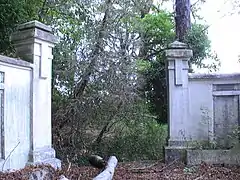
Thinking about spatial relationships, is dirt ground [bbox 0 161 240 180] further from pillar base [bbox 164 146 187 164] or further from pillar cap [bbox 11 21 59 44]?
pillar cap [bbox 11 21 59 44]

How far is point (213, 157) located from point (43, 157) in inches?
124

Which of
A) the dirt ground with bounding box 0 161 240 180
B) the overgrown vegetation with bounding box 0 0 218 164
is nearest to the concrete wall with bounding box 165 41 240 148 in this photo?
the dirt ground with bounding box 0 161 240 180

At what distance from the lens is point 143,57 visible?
9250 mm

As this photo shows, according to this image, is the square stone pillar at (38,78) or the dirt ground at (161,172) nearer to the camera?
the square stone pillar at (38,78)

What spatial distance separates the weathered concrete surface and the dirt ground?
14 cm

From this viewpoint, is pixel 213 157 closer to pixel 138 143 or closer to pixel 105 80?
pixel 138 143

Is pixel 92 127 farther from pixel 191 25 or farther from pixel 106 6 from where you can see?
pixel 191 25

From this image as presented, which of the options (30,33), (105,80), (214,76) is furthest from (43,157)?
(214,76)

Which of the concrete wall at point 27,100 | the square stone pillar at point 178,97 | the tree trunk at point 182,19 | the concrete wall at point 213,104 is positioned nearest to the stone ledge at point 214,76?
the concrete wall at point 213,104

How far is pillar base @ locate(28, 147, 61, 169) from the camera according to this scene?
5379mm

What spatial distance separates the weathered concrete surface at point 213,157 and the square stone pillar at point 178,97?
0.41m

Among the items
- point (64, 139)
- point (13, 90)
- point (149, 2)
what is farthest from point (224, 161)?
point (149, 2)

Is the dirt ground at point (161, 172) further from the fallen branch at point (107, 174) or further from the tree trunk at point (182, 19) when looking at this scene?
the tree trunk at point (182, 19)

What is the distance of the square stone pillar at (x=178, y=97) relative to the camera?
7100mm
